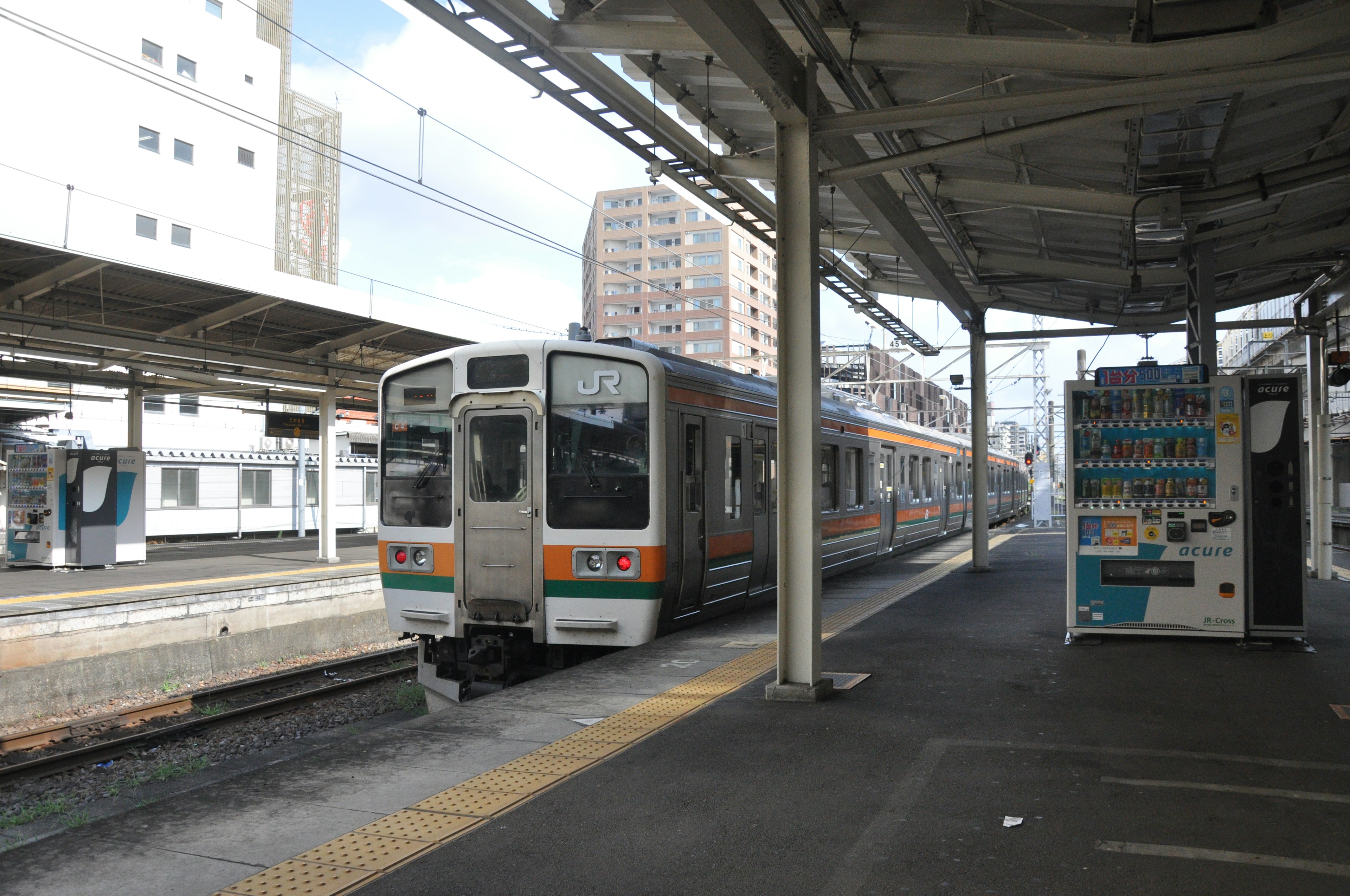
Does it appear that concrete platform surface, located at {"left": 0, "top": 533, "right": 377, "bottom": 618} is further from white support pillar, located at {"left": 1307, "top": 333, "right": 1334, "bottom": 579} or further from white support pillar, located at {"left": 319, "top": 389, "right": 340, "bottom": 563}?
white support pillar, located at {"left": 1307, "top": 333, "right": 1334, "bottom": 579}

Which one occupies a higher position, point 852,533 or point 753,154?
point 753,154

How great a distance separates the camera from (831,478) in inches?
500

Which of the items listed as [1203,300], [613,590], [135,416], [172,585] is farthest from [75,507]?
[1203,300]

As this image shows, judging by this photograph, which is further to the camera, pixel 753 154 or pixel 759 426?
pixel 759 426

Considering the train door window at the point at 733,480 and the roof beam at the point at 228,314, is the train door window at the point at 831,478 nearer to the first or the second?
the train door window at the point at 733,480

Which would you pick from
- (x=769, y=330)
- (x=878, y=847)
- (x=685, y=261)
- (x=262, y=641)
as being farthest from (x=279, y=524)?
(x=769, y=330)

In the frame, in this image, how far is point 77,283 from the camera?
40.9ft

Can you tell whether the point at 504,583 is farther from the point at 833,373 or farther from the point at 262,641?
the point at 833,373

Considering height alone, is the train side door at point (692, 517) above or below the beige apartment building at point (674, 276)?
below

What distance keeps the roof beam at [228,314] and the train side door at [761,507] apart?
281 inches

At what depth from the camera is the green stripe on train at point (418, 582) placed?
25.7 feet

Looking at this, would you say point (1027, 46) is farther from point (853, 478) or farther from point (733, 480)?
point (853, 478)

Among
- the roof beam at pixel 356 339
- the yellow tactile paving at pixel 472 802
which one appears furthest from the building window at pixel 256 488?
the yellow tactile paving at pixel 472 802

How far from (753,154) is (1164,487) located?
14.8ft
